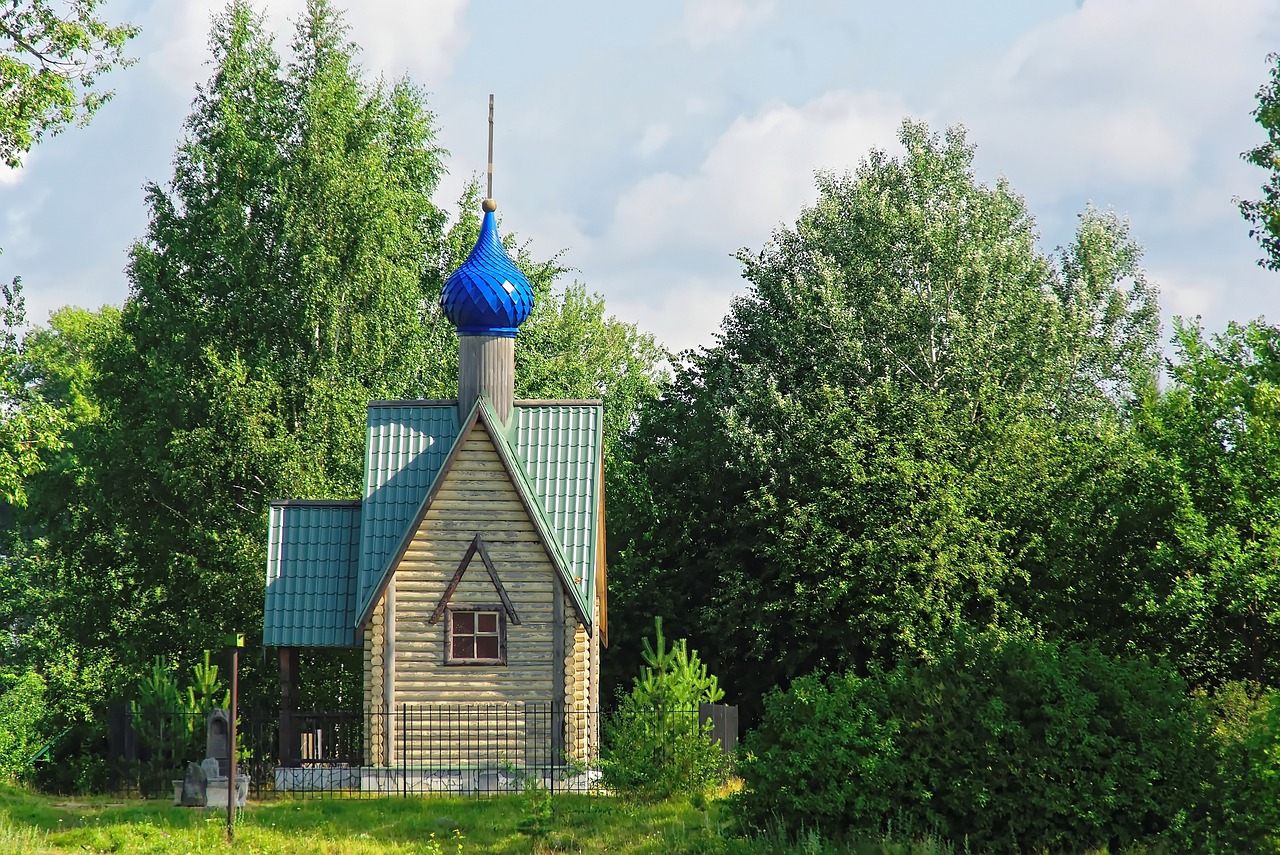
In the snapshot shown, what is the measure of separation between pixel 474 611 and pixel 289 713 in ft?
11.8

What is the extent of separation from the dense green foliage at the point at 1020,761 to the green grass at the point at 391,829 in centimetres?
52

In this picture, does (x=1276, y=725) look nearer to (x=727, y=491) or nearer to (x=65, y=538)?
(x=727, y=491)

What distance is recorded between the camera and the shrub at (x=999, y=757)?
579 inches

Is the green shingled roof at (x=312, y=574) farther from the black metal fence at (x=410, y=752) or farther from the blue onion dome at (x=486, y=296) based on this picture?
the blue onion dome at (x=486, y=296)

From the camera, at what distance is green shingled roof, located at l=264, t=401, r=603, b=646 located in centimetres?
2405

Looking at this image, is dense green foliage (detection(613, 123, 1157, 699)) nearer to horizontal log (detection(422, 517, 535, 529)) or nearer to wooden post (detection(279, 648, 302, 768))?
horizontal log (detection(422, 517, 535, 529))

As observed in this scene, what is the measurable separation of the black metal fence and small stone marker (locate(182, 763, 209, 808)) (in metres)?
1.45

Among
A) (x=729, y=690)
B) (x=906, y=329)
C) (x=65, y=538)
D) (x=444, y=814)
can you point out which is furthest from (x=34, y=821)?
(x=906, y=329)

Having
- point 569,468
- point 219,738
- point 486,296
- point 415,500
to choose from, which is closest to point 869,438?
point 569,468

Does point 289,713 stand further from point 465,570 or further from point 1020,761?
point 1020,761

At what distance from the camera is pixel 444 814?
65.8 feet

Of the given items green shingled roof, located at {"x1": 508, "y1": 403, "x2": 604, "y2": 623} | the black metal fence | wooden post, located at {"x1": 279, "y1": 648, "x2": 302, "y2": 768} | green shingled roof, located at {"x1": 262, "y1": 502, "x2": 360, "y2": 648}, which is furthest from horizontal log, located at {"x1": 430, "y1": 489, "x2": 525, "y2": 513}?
wooden post, located at {"x1": 279, "y1": 648, "x2": 302, "y2": 768}

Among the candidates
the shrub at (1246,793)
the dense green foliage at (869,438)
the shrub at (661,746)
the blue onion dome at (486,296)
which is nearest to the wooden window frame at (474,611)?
the shrub at (661,746)

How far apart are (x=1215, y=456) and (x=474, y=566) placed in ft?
43.0
